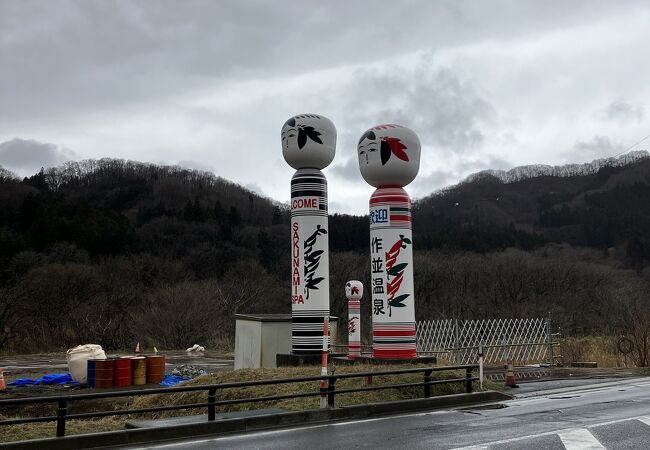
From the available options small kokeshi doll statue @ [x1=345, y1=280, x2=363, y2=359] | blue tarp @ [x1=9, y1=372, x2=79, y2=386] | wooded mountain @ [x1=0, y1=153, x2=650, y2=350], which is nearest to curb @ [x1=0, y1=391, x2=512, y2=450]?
small kokeshi doll statue @ [x1=345, y1=280, x2=363, y2=359]

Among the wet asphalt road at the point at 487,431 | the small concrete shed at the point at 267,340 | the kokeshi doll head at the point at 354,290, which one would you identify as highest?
the kokeshi doll head at the point at 354,290

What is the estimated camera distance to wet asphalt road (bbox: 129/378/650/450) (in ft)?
34.6

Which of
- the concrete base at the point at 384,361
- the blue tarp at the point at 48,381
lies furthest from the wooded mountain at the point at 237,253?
the concrete base at the point at 384,361

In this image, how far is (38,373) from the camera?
30.2 meters

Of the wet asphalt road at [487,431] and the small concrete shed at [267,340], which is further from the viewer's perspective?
the small concrete shed at [267,340]

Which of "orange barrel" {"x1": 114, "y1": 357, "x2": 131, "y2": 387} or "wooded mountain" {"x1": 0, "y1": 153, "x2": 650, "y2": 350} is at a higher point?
"wooded mountain" {"x1": 0, "y1": 153, "x2": 650, "y2": 350}

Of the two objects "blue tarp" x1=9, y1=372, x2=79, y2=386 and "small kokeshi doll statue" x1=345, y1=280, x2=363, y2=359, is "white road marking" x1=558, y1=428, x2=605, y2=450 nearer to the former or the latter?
"small kokeshi doll statue" x1=345, y1=280, x2=363, y2=359

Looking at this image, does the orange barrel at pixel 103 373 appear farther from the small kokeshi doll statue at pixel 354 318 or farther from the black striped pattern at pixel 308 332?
the small kokeshi doll statue at pixel 354 318

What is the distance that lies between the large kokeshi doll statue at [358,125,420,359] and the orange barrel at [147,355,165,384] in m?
8.84

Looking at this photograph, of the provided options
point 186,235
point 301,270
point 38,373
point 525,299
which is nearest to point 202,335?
point 38,373

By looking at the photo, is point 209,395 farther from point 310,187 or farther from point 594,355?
point 594,355

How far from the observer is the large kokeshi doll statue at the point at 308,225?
21.3 m

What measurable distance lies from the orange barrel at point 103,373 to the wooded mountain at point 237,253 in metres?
27.3

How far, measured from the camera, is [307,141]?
2172 cm
